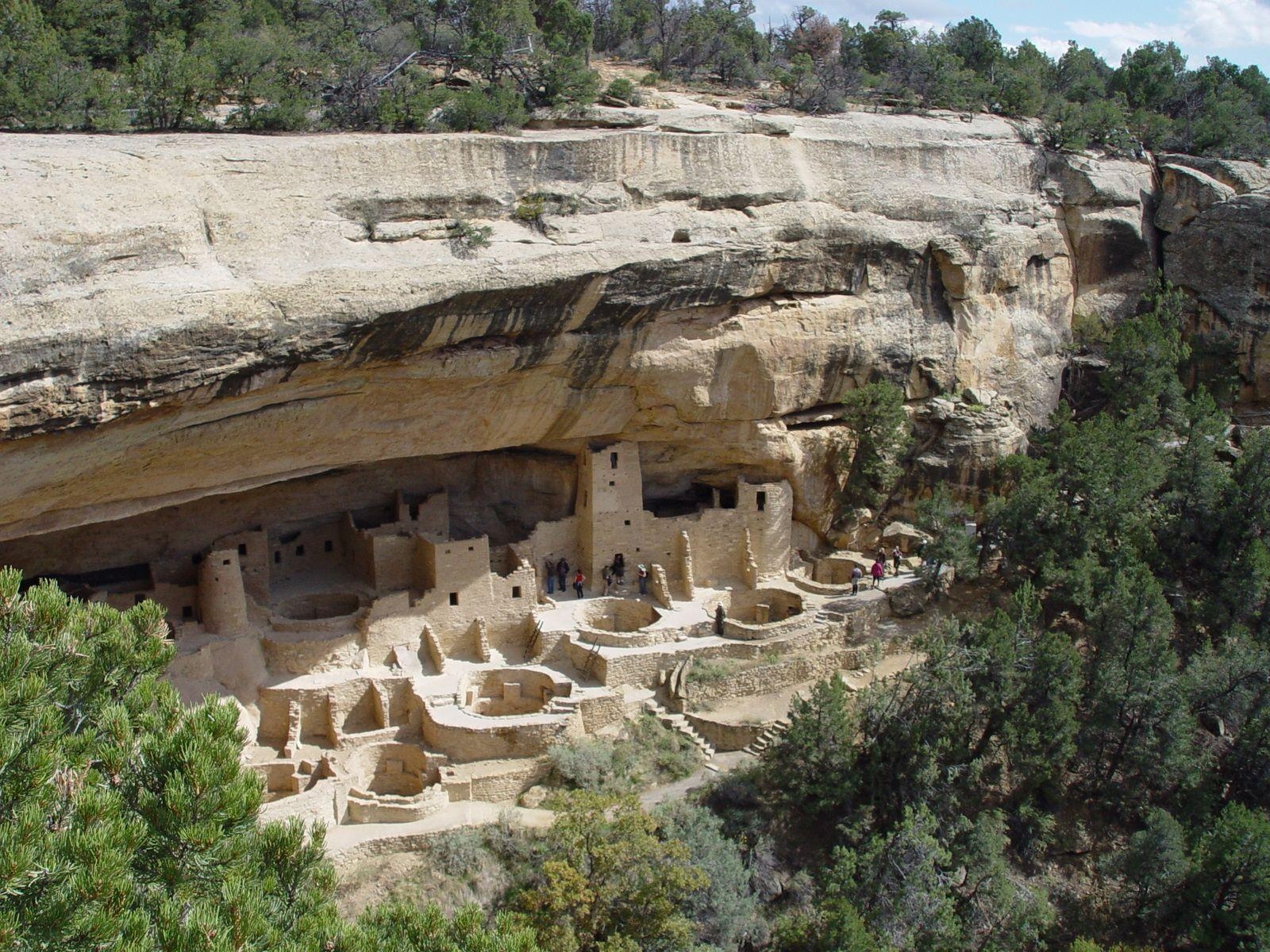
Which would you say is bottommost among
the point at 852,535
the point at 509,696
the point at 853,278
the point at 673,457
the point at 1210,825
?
the point at 1210,825

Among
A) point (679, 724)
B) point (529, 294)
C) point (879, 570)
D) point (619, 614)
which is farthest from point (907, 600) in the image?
point (529, 294)

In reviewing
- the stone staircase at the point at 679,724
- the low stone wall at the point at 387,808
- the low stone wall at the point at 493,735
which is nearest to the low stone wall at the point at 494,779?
the low stone wall at the point at 493,735

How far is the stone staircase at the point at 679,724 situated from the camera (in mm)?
19703

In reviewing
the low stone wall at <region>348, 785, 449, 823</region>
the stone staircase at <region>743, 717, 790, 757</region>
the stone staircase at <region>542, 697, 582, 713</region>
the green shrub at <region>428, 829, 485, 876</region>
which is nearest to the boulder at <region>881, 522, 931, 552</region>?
the stone staircase at <region>743, 717, 790, 757</region>

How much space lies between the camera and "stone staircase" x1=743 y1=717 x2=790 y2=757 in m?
19.8

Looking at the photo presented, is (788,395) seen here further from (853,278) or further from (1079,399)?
(1079,399)

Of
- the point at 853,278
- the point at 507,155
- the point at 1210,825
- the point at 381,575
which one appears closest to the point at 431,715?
the point at 381,575

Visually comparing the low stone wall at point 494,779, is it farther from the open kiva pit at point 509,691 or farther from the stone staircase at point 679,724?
the stone staircase at point 679,724

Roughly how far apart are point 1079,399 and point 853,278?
837 cm

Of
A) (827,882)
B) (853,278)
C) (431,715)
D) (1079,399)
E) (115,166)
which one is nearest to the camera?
(115,166)

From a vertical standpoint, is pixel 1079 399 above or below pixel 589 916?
above

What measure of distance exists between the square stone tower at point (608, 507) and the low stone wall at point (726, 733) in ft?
13.1

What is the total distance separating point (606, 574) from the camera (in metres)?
22.9

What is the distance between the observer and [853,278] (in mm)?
22578
